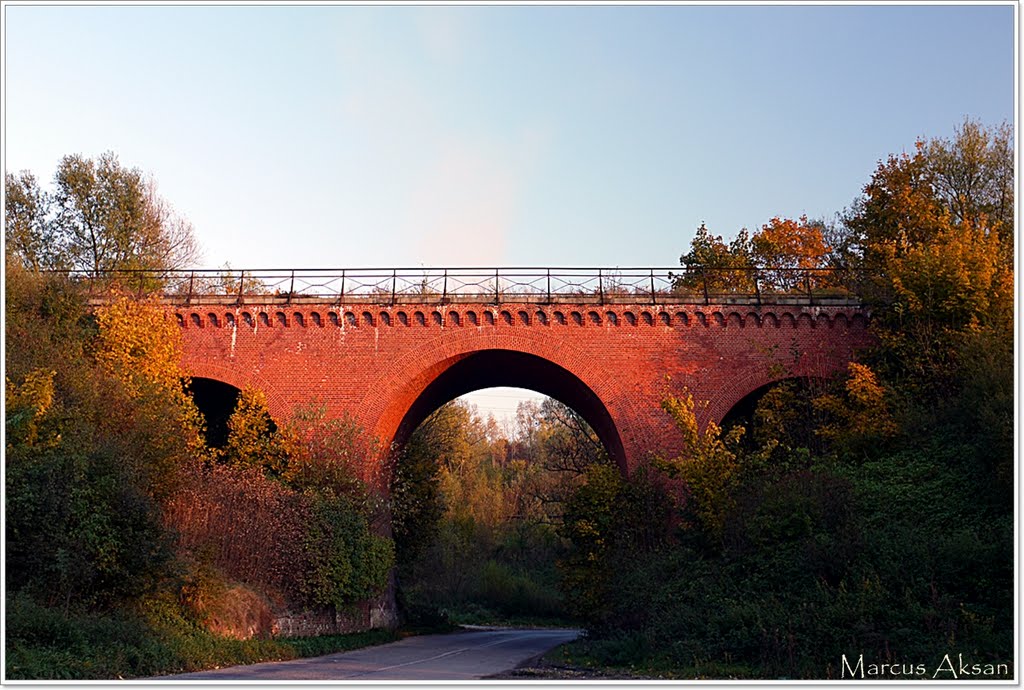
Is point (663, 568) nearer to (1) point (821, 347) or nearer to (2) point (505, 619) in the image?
(1) point (821, 347)

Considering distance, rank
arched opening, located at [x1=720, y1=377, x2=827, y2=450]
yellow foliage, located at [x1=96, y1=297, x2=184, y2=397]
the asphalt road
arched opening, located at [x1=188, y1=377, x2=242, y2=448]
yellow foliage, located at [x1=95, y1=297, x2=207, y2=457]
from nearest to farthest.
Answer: the asphalt road < yellow foliage, located at [x1=95, y1=297, x2=207, y2=457] < yellow foliage, located at [x1=96, y1=297, x2=184, y2=397] < arched opening, located at [x1=720, y1=377, x2=827, y2=450] < arched opening, located at [x1=188, y1=377, x2=242, y2=448]

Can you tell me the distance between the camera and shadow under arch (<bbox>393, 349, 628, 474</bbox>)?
28.2m

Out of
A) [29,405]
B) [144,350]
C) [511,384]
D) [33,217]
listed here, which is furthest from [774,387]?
[33,217]

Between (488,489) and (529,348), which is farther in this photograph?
(488,489)

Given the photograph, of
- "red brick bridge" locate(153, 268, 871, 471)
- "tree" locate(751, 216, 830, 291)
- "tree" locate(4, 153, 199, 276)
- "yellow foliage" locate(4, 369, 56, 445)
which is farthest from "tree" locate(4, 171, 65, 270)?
"tree" locate(751, 216, 830, 291)

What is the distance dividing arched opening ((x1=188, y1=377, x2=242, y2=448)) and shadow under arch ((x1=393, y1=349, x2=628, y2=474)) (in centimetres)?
527

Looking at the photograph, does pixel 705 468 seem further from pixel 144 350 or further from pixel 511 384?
pixel 144 350

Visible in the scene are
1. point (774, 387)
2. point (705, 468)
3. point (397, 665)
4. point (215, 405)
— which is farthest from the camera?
point (215, 405)

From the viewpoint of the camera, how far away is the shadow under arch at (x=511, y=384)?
28188 millimetres

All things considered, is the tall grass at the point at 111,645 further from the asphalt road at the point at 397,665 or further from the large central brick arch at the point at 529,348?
the large central brick arch at the point at 529,348

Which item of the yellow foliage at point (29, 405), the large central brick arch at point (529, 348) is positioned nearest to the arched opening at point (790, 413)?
the large central brick arch at point (529, 348)

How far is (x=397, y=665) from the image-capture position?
19.1 m

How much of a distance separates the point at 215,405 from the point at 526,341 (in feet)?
33.3

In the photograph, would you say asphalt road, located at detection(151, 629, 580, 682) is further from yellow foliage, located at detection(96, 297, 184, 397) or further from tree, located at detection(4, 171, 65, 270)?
tree, located at detection(4, 171, 65, 270)
